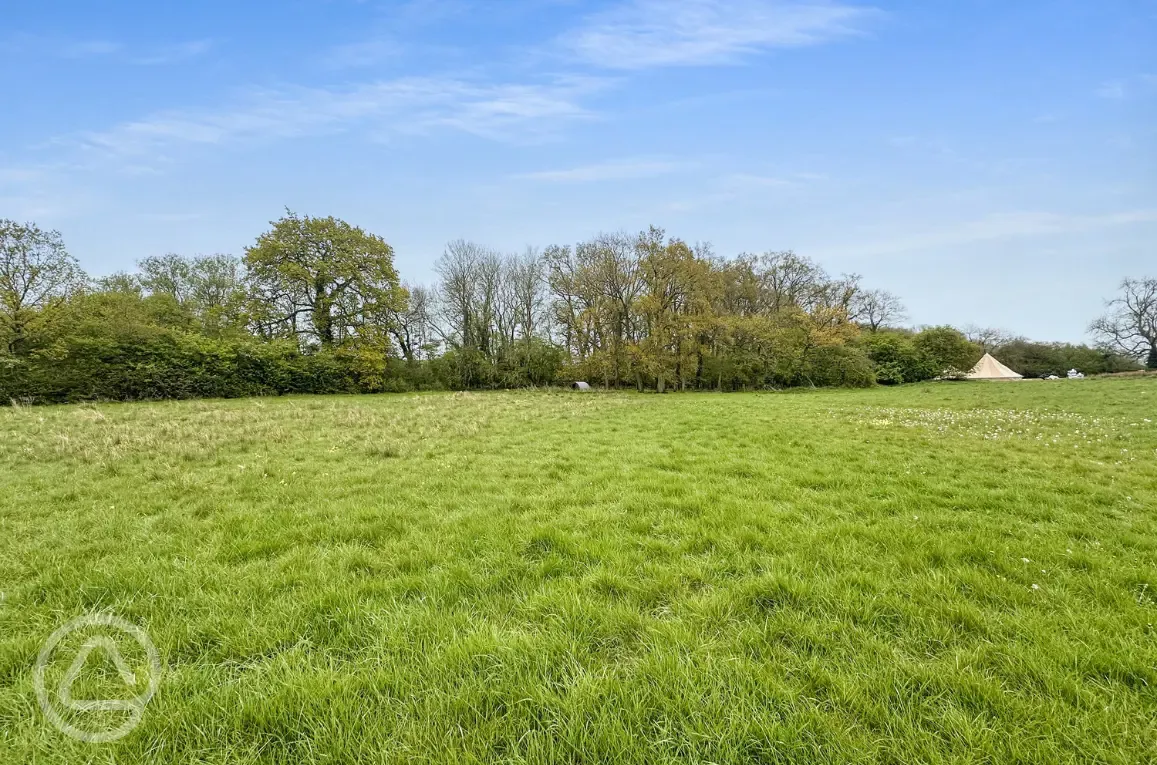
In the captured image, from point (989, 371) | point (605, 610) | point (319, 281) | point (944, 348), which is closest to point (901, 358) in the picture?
point (944, 348)

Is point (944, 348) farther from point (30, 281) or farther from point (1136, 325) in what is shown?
point (30, 281)

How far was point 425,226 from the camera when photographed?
4119cm

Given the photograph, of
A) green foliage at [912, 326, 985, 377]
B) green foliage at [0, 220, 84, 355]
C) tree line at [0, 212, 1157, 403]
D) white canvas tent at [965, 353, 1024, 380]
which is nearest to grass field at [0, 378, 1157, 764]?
tree line at [0, 212, 1157, 403]

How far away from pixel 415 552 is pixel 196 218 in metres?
41.1

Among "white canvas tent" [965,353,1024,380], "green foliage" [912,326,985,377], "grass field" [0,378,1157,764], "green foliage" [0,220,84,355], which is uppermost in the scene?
"green foliage" [0,220,84,355]

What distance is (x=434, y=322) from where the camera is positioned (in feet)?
128

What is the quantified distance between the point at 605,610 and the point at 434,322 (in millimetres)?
39671

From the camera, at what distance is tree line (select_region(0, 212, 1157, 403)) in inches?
907

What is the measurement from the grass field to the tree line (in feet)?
79.0

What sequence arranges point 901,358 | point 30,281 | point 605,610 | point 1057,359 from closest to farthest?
point 605,610, point 30,281, point 901,358, point 1057,359

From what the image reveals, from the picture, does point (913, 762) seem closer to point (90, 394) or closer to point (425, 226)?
point (90, 394)

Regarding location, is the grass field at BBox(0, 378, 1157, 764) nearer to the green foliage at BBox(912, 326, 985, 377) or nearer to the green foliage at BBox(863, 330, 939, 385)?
the green foliage at BBox(863, 330, 939, 385)

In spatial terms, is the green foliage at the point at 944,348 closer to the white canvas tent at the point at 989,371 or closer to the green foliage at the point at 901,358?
the green foliage at the point at 901,358

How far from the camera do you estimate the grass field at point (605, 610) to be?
185cm
